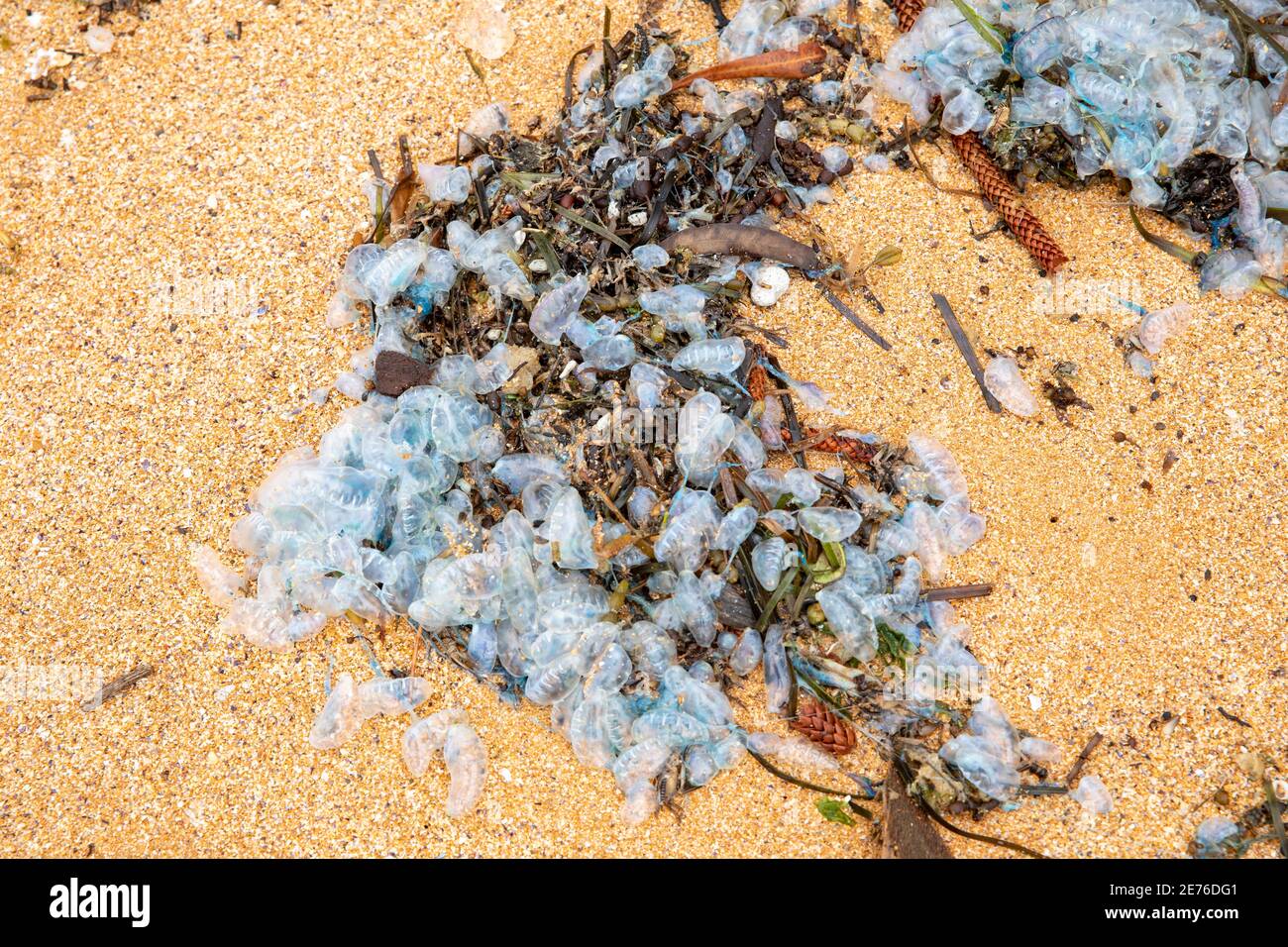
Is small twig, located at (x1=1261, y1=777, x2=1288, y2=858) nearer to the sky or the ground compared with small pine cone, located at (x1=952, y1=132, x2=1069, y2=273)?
nearer to the ground

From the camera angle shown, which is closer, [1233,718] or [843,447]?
[1233,718]

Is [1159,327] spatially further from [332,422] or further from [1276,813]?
[332,422]

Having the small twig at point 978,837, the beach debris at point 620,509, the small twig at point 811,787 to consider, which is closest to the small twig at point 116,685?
the beach debris at point 620,509

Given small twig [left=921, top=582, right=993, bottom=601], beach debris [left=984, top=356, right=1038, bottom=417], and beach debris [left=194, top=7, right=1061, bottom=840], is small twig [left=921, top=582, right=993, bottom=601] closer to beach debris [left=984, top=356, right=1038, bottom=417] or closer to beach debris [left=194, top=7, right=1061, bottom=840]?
beach debris [left=194, top=7, right=1061, bottom=840]

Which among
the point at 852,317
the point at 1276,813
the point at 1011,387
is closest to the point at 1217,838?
the point at 1276,813

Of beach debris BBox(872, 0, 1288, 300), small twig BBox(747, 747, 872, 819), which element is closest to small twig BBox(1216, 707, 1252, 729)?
small twig BBox(747, 747, 872, 819)

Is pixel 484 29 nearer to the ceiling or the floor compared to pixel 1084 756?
nearer to the ceiling
